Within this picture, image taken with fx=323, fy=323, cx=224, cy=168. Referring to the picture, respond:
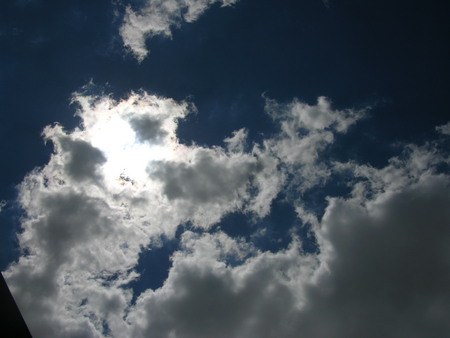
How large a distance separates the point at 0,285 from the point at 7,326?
3.04 metres

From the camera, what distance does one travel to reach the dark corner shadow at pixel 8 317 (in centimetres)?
2312

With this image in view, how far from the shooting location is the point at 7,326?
23.3 meters

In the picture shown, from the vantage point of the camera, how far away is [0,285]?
76.0ft

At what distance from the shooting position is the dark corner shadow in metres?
23.1

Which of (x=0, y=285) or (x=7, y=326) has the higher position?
(x=0, y=285)

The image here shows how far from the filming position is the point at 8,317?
23.5 meters
